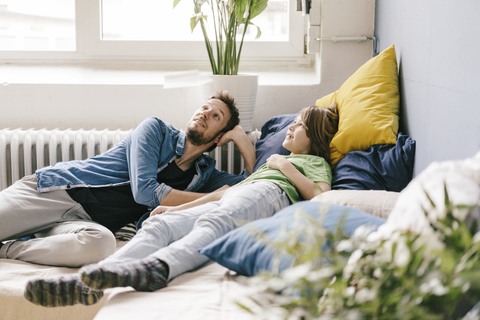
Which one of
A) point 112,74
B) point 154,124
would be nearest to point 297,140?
point 154,124

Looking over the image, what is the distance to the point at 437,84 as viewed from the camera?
1426mm

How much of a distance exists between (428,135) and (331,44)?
114cm

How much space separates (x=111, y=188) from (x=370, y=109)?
113 cm

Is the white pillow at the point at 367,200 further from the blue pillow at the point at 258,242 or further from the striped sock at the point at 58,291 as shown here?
the striped sock at the point at 58,291

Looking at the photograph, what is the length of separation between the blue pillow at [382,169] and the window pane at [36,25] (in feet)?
6.75

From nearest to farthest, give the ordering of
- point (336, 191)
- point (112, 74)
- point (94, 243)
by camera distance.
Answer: point (336, 191)
point (94, 243)
point (112, 74)

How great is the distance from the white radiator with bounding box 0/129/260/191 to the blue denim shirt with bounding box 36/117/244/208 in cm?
28

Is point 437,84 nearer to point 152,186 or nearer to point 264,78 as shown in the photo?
point 152,186

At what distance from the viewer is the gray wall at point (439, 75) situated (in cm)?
116

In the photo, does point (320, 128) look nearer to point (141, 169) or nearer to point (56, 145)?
point (141, 169)

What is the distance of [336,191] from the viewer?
144cm

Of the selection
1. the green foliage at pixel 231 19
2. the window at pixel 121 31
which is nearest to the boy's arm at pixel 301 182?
the green foliage at pixel 231 19

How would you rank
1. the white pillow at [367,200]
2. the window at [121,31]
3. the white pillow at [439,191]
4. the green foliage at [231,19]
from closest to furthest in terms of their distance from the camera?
1. the white pillow at [439,191]
2. the white pillow at [367,200]
3. the green foliage at [231,19]
4. the window at [121,31]

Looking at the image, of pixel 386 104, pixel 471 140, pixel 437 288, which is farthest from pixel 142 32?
pixel 437 288
